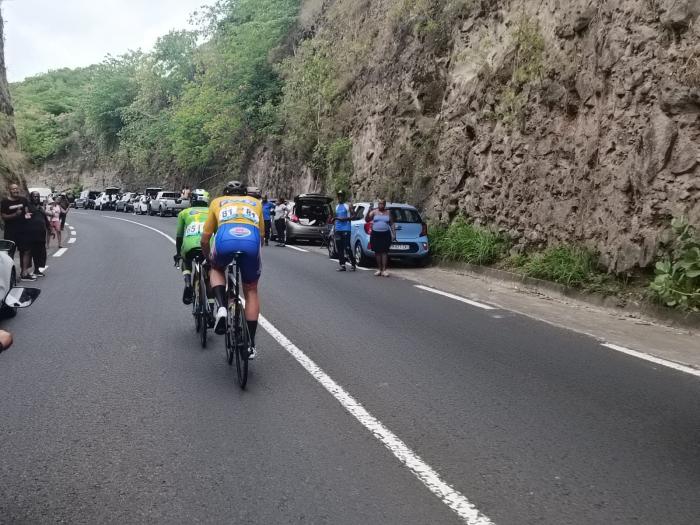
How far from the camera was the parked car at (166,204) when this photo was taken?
1845 inches

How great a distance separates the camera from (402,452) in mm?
4410

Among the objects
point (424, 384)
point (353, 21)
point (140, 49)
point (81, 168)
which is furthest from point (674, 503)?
point (81, 168)

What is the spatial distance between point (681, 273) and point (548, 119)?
245 inches

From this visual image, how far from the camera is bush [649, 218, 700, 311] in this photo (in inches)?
375

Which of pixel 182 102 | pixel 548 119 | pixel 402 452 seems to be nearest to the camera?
pixel 402 452

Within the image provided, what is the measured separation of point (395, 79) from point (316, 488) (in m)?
24.2

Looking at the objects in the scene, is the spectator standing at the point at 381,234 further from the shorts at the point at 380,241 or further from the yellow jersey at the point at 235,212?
the yellow jersey at the point at 235,212

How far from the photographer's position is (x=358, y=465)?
4.20 metres

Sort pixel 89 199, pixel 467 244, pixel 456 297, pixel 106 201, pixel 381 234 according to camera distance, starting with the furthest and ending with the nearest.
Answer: pixel 89 199
pixel 106 201
pixel 467 244
pixel 381 234
pixel 456 297

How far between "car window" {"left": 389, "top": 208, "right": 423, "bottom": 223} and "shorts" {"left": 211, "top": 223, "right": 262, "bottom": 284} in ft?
38.4

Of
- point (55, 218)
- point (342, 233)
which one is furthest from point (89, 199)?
point (342, 233)

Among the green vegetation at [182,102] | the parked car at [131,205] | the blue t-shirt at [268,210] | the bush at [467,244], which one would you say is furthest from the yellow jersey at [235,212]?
the parked car at [131,205]

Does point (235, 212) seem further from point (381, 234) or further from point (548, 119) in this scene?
point (548, 119)

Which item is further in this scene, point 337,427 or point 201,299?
point 201,299
